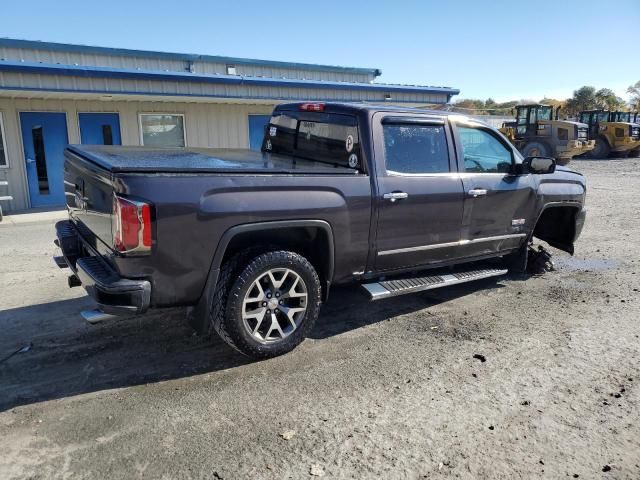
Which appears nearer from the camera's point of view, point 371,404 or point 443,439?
point 443,439

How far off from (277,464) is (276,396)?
73cm

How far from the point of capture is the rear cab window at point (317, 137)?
452 cm

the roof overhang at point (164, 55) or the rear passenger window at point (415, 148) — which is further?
the roof overhang at point (164, 55)

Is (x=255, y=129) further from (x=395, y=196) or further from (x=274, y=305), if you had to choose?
(x=274, y=305)

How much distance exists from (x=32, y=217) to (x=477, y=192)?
32.2ft

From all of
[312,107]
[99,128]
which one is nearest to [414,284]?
[312,107]

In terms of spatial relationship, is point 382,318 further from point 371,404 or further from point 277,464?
point 277,464

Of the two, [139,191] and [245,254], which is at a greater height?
[139,191]

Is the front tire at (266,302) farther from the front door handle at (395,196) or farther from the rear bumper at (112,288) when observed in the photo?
the front door handle at (395,196)

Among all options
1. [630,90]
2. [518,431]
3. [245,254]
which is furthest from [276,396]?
[630,90]

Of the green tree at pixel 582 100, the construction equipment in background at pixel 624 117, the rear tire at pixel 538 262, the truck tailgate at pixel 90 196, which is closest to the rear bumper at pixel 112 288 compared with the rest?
the truck tailgate at pixel 90 196

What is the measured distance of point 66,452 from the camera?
2.88 m

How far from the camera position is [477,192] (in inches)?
201

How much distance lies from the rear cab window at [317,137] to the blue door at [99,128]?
9.00 meters
